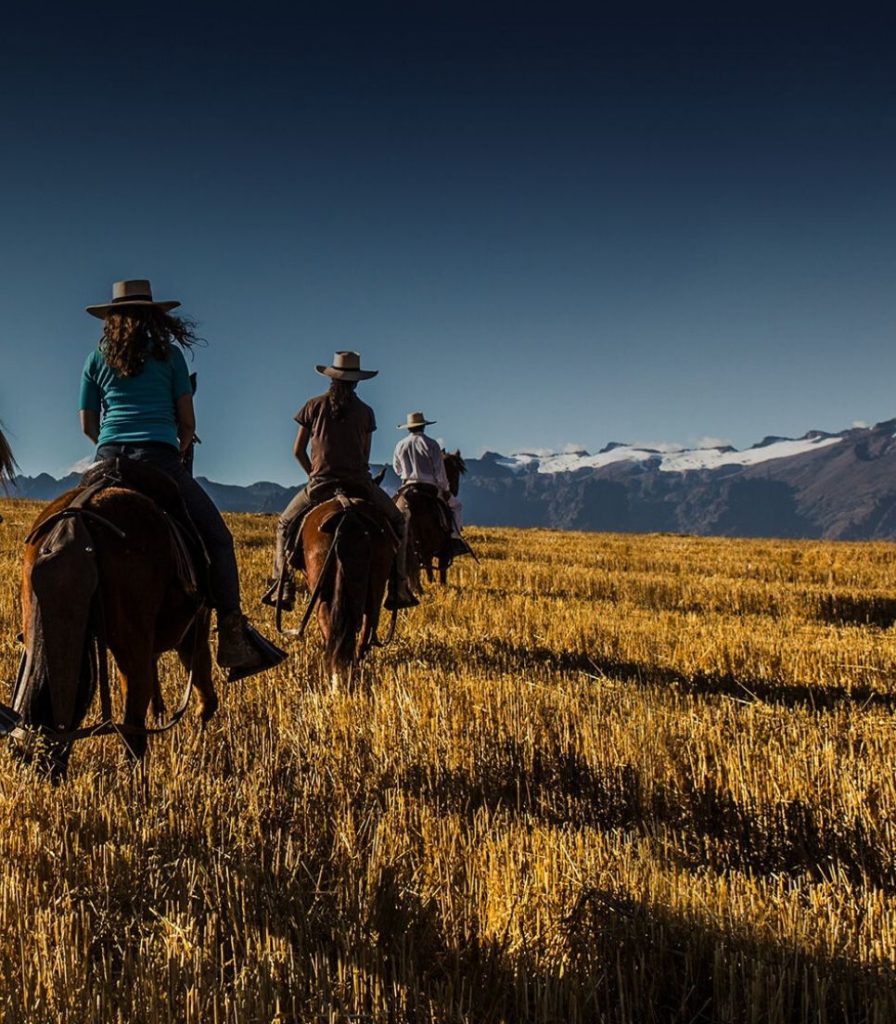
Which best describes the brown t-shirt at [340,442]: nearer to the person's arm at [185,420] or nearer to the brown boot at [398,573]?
the brown boot at [398,573]

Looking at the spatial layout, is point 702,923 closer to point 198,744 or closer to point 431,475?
point 198,744

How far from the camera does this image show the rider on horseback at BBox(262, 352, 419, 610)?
7.50 meters

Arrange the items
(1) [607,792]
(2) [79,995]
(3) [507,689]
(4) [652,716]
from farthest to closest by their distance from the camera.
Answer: (3) [507,689] < (4) [652,716] < (1) [607,792] < (2) [79,995]

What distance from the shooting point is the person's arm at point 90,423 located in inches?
197

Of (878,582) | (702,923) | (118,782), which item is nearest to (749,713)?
(702,923)

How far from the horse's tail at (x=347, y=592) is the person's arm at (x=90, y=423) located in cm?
226

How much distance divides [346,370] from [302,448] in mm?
916

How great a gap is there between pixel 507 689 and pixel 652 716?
1285 millimetres

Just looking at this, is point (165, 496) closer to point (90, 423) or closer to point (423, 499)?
point (90, 423)

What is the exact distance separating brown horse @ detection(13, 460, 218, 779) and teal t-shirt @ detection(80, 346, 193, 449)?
1.14ft

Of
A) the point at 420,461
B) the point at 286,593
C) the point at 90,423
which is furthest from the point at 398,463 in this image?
the point at 90,423

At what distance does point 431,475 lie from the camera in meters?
12.2

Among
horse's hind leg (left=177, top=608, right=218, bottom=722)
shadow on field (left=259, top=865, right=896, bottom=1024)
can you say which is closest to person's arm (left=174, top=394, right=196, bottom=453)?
horse's hind leg (left=177, top=608, right=218, bottom=722)

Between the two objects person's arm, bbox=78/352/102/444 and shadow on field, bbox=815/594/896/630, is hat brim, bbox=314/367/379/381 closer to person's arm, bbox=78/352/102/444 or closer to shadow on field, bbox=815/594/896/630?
person's arm, bbox=78/352/102/444
